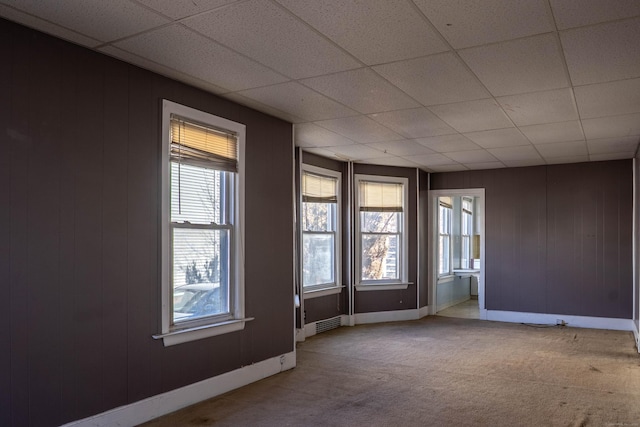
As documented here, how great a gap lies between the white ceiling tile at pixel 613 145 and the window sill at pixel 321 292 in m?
3.76

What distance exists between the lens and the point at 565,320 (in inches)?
291

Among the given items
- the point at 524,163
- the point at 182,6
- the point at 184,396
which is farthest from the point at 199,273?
the point at 524,163

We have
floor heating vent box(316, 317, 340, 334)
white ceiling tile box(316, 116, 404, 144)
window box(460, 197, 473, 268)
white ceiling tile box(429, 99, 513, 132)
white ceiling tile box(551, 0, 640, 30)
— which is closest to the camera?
white ceiling tile box(551, 0, 640, 30)

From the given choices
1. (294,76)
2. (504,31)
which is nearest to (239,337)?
(294,76)

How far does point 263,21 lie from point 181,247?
1866 mm

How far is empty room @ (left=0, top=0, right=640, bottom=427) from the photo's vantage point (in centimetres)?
273

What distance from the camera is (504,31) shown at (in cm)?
280

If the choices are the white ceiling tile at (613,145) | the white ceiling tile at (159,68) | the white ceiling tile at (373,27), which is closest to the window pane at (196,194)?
the white ceiling tile at (159,68)

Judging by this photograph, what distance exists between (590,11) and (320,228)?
15.7ft

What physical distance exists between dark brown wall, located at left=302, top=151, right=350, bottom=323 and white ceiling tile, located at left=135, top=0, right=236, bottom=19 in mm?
3952

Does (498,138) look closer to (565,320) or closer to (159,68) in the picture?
(565,320)

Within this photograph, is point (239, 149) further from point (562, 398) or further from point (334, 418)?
point (562, 398)

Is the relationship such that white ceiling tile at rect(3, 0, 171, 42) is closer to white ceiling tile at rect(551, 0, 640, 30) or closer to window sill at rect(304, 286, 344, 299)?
white ceiling tile at rect(551, 0, 640, 30)

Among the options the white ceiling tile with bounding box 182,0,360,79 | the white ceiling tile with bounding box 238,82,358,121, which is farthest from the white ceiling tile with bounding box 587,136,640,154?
the white ceiling tile with bounding box 182,0,360,79
